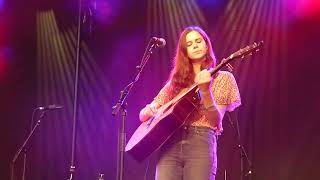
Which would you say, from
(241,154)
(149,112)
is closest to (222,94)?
(149,112)

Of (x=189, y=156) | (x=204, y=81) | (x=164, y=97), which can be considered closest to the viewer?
(x=204, y=81)

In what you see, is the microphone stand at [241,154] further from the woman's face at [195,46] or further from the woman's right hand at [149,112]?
the woman's face at [195,46]

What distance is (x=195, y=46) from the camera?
3318mm

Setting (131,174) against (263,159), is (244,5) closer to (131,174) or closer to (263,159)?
(263,159)

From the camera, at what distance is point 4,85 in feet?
21.5

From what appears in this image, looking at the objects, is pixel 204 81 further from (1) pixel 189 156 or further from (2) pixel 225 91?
(1) pixel 189 156

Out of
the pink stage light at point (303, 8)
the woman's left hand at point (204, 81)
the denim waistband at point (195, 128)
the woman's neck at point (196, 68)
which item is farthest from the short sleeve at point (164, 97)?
the pink stage light at point (303, 8)

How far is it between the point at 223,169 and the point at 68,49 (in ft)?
8.74

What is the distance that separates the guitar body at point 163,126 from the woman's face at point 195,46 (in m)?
→ 0.35

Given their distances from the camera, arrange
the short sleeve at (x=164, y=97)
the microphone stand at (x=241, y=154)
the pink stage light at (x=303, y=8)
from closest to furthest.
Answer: the short sleeve at (x=164, y=97) → the pink stage light at (x=303, y=8) → the microphone stand at (x=241, y=154)

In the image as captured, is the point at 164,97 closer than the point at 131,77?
Yes

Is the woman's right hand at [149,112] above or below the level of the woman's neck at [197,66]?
below

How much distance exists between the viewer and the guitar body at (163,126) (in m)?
3.07

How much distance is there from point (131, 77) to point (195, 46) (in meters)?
3.00
